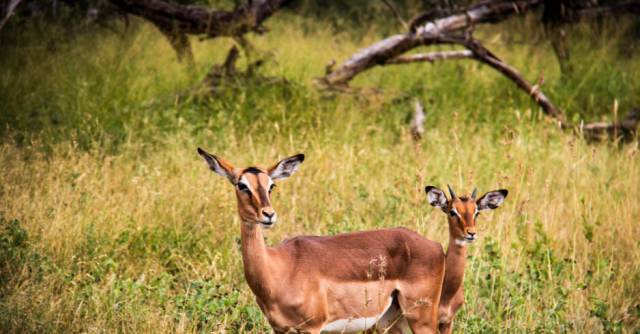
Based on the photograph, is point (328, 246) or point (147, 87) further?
point (147, 87)

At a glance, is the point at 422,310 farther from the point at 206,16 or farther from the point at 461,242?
the point at 206,16

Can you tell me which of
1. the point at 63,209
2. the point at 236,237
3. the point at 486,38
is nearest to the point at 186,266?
the point at 236,237

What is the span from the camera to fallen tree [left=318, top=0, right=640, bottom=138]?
854cm

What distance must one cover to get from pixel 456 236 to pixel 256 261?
966 millimetres

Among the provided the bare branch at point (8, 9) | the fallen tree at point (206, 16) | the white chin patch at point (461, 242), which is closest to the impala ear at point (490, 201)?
the white chin patch at point (461, 242)

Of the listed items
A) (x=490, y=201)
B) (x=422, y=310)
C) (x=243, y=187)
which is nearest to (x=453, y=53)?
(x=490, y=201)

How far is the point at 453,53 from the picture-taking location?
904 centimetres

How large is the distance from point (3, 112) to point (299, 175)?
275 centimetres

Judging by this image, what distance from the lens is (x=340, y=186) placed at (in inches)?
258

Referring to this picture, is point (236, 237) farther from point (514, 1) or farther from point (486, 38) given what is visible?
point (486, 38)

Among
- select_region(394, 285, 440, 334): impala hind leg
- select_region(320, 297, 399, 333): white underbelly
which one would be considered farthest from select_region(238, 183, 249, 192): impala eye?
select_region(394, 285, 440, 334): impala hind leg

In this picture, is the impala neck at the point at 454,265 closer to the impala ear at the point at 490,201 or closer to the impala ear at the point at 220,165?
the impala ear at the point at 490,201

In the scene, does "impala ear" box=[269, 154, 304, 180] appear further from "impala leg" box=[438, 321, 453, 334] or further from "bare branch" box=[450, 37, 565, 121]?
"bare branch" box=[450, 37, 565, 121]

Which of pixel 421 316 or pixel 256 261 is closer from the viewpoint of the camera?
pixel 256 261
